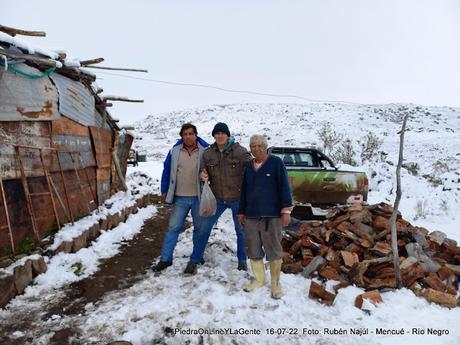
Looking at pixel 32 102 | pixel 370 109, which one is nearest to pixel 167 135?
pixel 370 109

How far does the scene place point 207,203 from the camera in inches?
167

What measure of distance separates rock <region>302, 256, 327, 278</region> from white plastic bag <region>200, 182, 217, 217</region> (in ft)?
4.83

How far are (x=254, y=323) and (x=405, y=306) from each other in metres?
1.69

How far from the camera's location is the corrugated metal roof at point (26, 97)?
4844 millimetres

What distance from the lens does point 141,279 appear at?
4488mm

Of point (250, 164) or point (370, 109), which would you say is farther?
point (370, 109)

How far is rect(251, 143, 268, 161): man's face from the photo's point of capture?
149 inches

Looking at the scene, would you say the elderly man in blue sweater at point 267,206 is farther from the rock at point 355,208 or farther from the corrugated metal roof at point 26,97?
the corrugated metal roof at point 26,97

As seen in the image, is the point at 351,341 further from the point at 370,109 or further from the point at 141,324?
the point at 370,109

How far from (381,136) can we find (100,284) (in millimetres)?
34902

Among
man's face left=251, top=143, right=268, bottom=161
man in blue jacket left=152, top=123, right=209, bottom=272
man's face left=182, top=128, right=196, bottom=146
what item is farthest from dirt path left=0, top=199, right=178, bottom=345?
man's face left=251, top=143, right=268, bottom=161

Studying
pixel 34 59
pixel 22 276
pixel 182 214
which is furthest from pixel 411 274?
pixel 34 59

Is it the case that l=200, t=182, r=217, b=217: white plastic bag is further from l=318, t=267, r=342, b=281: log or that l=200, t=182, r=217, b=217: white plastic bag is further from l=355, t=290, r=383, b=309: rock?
l=355, t=290, r=383, b=309: rock

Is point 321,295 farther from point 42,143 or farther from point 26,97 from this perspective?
point 26,97
